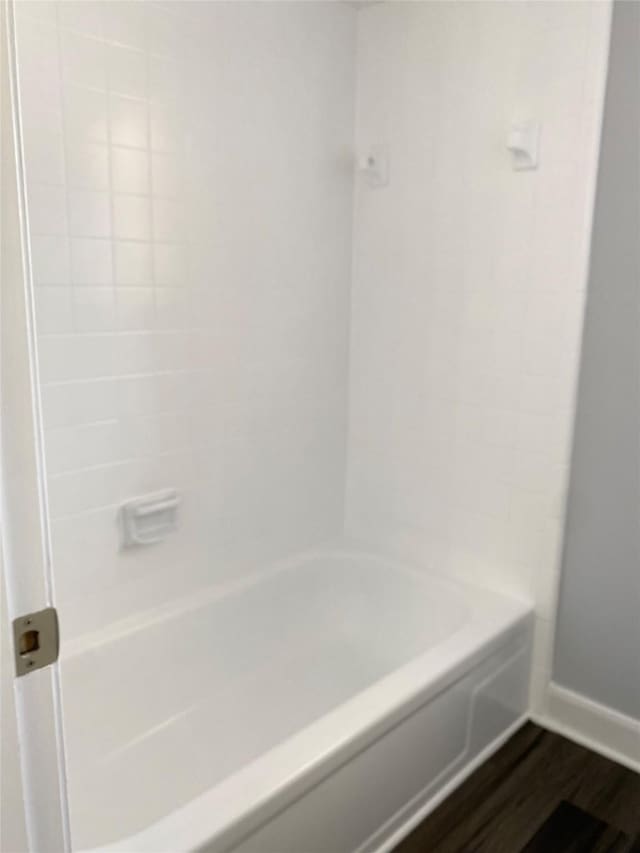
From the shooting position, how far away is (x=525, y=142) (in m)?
1.95

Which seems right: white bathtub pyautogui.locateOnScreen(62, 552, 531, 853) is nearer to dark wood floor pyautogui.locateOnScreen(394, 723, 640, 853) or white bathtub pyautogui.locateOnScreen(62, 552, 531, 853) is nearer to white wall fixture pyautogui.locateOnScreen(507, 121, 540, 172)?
dark wood floor pyautogui.locateOnScreen(394, 723, 640, 853)

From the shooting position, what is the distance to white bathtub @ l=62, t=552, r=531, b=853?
1486 millimetres

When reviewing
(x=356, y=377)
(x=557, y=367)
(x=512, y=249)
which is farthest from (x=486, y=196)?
(x=356, y=377)

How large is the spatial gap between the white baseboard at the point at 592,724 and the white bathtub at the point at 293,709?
106 mm

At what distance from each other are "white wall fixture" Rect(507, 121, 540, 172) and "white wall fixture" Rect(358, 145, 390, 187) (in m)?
0.47

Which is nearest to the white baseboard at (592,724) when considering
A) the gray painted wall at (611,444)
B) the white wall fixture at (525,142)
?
the gray painted wall at (611,444)

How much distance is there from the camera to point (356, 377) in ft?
8.51

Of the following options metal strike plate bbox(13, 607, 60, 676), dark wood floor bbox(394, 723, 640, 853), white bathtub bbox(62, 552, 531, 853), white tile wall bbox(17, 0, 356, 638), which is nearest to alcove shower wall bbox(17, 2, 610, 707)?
white tile wall bbox(17, 0, 356, 638)

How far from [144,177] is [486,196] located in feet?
3.36

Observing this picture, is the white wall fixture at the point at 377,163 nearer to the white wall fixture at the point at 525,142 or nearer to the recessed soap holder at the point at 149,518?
the white wall fixture at the point at 525,142

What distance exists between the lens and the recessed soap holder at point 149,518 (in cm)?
198

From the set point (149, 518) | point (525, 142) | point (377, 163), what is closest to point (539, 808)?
point (149, 518)

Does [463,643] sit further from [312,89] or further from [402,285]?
[312,89]

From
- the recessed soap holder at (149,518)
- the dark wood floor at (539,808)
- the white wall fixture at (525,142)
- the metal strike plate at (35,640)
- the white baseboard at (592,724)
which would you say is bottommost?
the dark wood floor at (539,808)
